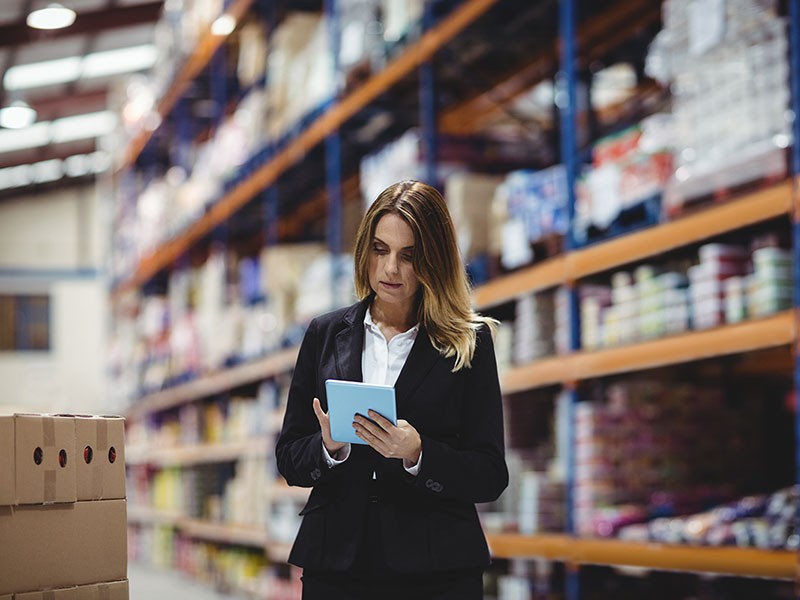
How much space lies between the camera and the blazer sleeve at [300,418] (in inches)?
98.8

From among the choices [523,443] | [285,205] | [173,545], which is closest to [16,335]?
[173,545]

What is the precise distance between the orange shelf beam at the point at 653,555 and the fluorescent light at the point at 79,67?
12.9 metres

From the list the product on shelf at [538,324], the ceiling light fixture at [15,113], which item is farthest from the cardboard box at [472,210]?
the ceiling light fixture at [15,113]

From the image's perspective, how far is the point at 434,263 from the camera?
247 cm

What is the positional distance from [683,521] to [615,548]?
269 mm

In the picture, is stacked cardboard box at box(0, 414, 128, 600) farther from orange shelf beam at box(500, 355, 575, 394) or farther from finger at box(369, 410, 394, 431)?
orange shelf beam at box(500, 355, 575, 394)

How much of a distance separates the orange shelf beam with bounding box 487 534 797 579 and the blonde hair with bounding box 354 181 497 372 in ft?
6.03

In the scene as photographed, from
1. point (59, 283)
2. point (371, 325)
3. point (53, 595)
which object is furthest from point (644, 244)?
point (59, 283)

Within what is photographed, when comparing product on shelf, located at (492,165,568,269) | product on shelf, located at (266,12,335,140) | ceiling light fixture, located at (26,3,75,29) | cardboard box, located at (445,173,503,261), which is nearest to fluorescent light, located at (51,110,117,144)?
ceiling light fixture, located at (26,3,75,29)

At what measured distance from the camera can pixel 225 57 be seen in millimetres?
10484

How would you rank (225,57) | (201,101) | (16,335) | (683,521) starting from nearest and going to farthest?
1. (683,521)
2. (225,57)
3. (201,101)
4. (16,335)

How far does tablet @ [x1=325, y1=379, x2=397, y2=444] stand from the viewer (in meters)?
2.33

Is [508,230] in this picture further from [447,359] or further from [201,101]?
[201,101]

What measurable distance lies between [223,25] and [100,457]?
25.5 ft
